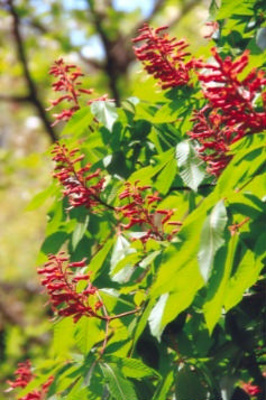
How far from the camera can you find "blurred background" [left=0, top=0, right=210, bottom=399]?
9.27 metres

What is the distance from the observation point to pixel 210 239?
3.76 feet

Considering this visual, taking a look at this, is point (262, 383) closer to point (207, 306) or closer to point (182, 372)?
point (182, 372)

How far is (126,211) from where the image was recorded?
1.70 m

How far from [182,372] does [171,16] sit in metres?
12.4

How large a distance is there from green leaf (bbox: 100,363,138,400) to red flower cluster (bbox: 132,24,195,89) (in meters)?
0.83

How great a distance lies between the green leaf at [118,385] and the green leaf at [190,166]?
540 millimetres

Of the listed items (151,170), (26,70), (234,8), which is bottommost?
(151,170)

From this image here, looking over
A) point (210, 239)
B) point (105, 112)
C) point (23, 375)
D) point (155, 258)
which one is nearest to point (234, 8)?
point (105, 112)

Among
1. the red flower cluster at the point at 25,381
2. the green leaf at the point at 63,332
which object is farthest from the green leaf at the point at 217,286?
the red flower cluster at the point at 25,381

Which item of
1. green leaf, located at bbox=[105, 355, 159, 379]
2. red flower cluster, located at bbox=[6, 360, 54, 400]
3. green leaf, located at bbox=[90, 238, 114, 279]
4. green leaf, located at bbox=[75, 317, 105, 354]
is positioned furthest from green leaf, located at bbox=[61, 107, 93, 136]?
red flower cluster, located at bbox=[6, 360, 54, 400]

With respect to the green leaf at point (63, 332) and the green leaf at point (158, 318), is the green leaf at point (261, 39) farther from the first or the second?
the green leaf at point (63, 332)

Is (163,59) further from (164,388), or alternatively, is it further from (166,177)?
(164,388)

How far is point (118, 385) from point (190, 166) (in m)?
0.62

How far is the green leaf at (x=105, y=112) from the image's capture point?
1883 mm
